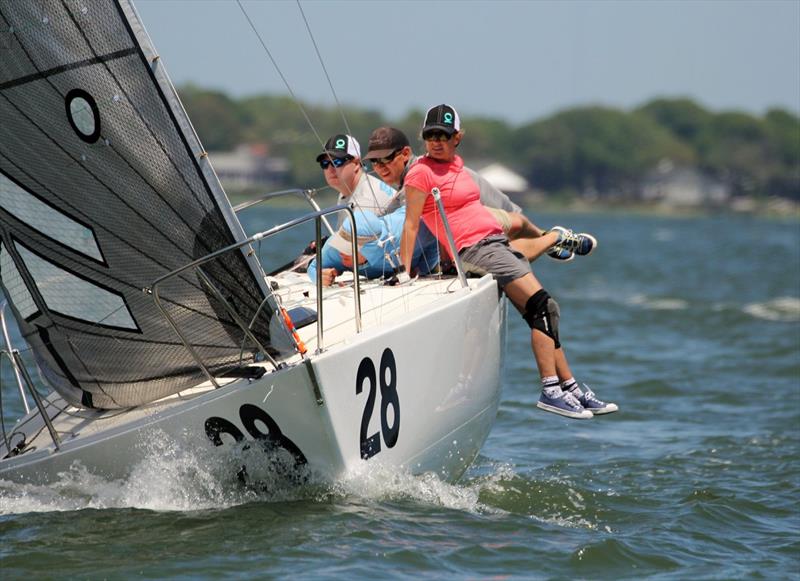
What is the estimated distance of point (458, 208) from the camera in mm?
6070

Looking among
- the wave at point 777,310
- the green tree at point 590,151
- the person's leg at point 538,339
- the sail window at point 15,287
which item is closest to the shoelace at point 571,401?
the person's leg at point 538,339

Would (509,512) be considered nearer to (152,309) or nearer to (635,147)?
(152,309)

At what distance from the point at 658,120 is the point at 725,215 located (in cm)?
2210

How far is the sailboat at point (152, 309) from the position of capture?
498 centimetres

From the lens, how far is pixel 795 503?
6.77 meters

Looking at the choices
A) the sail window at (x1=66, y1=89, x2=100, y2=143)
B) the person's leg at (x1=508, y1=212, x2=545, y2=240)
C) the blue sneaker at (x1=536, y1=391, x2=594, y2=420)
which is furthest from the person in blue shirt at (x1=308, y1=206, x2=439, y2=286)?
the sail window at (x1=66, y1=89, x2=100, y2=143)

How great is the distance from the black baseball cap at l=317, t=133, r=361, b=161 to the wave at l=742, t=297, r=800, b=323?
1058cm

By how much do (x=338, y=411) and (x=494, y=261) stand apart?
130 centimetres

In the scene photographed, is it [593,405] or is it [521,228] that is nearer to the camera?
[593,405]

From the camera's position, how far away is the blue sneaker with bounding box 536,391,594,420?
587cm

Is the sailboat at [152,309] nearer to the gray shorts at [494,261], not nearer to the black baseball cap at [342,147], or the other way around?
the gray shorts at [494,261]

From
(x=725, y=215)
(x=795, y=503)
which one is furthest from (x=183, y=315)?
(x=725, y=215)

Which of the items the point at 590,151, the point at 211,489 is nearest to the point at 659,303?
the point at 211,489

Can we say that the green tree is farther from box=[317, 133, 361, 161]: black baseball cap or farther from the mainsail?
the mainsail
